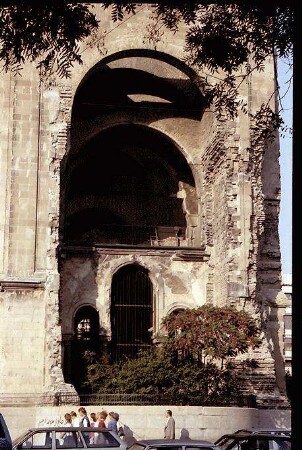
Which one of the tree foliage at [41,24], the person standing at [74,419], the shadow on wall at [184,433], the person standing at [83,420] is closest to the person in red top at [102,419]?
the person standing at [83,420]

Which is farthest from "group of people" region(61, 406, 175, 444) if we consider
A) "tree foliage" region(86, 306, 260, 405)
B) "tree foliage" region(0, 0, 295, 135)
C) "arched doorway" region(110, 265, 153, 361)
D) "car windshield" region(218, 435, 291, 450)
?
"tree foliage" region(0, 0, 295, 135)

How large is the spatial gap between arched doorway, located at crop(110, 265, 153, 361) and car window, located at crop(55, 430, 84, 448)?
536 inches

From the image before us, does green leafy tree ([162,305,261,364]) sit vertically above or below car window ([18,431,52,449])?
above

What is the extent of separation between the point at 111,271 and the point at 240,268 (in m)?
4.80

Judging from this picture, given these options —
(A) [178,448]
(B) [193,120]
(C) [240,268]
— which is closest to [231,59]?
(A) [178,448]

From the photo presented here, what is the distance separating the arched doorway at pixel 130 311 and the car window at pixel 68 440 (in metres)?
13.6

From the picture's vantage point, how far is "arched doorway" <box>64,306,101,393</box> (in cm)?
3070

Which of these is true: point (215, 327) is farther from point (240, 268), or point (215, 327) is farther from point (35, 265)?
point (35, 265)

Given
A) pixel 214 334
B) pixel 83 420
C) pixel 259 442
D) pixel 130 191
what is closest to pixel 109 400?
pixel 83 420

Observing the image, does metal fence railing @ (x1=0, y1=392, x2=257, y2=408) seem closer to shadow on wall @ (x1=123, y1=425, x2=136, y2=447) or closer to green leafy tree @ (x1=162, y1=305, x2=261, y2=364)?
shadow on wall @ (x1=123, y1=425, x2=136, y2=447)

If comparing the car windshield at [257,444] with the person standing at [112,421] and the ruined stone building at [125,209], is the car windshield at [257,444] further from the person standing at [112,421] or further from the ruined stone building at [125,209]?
the ruined stone building at [125,209]

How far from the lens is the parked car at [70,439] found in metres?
17.7

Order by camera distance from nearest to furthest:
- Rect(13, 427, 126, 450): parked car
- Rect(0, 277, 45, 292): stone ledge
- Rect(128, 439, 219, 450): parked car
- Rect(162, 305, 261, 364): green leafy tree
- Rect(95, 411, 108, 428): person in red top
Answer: Rect(128, 439, 219, 450): parked car
Rect(13, 427, 126, 450): parked car
Rect(95, 411, 108, 428): person in red top
Rect(162, 305, 261, 364): green leafy tree
Rect(0, 277, 45, 292): stone ledge

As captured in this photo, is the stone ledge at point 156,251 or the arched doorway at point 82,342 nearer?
the arched doorway at point 82,342
